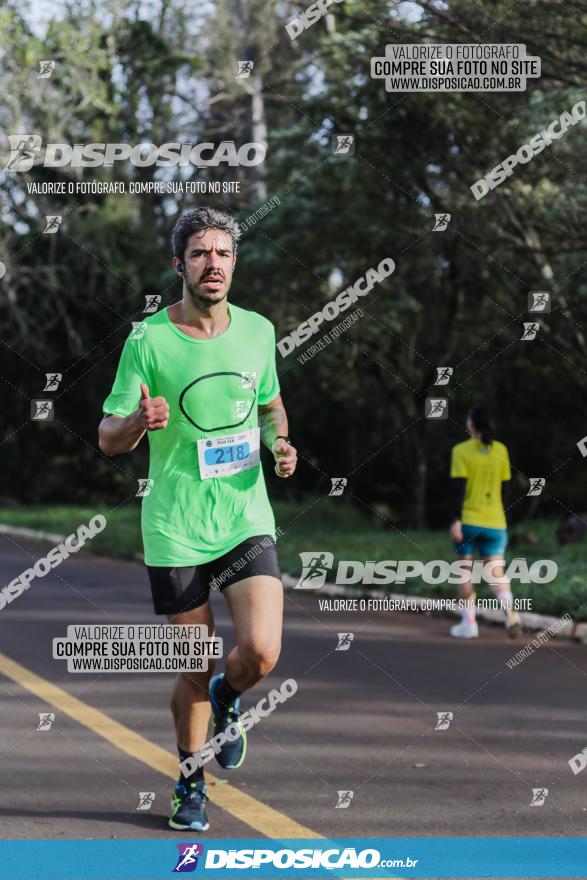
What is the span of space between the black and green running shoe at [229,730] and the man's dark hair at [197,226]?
1619mm

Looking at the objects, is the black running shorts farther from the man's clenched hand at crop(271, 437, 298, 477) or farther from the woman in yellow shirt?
the woman in yellow shirt

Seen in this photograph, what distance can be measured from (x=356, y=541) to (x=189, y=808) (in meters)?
16.1

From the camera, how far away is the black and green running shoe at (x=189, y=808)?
5.66 meters

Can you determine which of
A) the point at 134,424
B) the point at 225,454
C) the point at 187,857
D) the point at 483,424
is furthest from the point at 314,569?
the point at 134,424

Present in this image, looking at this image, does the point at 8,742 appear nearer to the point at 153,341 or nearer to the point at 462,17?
the point at 153,341

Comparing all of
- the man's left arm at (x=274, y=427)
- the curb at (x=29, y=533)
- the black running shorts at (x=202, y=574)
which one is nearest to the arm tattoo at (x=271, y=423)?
the man's left arm at (x=274, y=427)

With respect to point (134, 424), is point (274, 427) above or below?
above

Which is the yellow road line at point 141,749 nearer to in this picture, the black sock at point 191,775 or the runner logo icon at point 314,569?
the black sock at point 191,775

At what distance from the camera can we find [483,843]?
5520 millimetres

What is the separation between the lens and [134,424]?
17.0 feet

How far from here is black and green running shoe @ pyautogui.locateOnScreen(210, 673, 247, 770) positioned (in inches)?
226

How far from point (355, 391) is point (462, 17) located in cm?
1497

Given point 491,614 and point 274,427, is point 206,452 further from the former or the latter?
point 491,614

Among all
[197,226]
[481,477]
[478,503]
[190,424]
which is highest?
[481,477]
